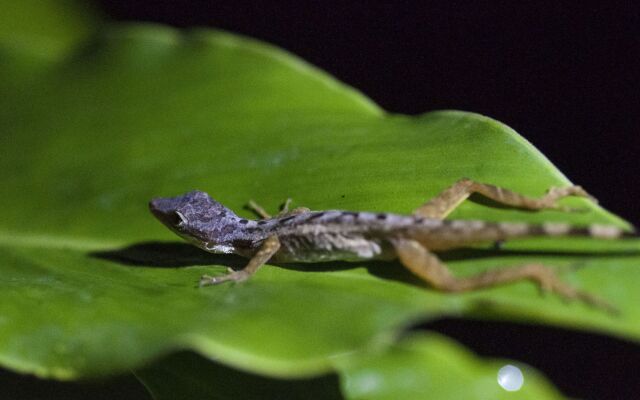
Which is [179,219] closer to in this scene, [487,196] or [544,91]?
[487,196]

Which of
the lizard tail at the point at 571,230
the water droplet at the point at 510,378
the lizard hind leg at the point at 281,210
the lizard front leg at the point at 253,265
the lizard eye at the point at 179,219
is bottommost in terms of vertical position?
the water droplet at the point at 510,378

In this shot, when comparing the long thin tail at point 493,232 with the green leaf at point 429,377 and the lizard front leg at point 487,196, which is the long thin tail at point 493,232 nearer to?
the lizard front leg at point 487,196

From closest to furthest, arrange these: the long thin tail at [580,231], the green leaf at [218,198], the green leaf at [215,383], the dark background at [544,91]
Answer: the green leaf at [218,198], the long thin tail at [580,231], the green leaf at [215,383], the dark background at [544,91]

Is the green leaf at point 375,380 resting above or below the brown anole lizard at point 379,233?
below

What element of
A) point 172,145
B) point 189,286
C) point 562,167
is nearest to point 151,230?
point 172,145

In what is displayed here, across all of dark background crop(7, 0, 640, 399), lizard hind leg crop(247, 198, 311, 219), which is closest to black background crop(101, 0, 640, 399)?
dark background crop(7, 0, 640, 399)

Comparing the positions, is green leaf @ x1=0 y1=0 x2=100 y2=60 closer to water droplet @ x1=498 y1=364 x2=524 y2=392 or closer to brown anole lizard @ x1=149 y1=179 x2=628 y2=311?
brown anole lizard @ x1=149 y1=179 x2=628 y2=311

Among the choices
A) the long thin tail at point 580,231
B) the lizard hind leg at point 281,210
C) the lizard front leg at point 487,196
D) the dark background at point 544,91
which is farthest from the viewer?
the dark background at point 544,91

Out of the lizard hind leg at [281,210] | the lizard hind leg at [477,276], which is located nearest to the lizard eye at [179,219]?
the lizard hind leg at [281,210]

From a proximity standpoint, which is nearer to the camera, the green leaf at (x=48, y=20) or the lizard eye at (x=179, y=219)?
the lizard eye at (x=179, y=219)
